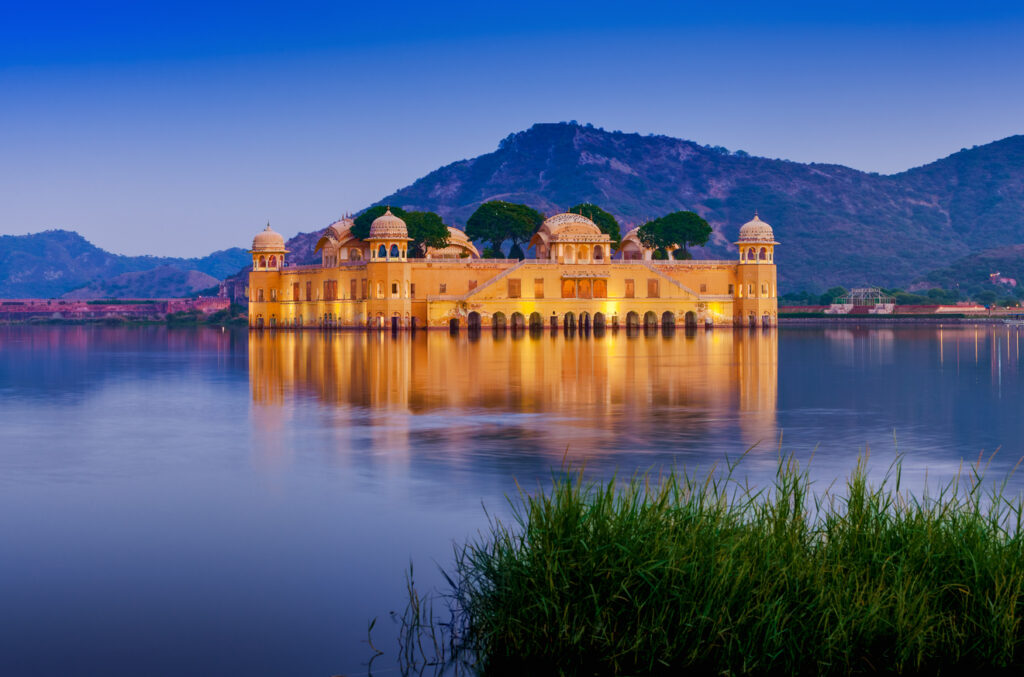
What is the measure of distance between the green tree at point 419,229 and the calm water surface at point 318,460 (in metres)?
44.6

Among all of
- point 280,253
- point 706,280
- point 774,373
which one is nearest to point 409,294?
point 280,253

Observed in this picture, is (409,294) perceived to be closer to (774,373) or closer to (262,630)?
(774,373)

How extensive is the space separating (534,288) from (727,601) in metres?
64.8

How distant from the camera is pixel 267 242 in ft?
268

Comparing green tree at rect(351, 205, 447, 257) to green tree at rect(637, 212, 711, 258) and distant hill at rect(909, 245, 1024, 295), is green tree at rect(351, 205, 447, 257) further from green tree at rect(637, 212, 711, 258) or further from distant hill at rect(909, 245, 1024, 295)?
distant hill at rect(909, 245, 1024, 295)

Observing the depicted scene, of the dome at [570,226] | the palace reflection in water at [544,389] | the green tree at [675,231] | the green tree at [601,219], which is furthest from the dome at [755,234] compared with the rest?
the palace reflection in water at [544,389]

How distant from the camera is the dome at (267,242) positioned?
267ft

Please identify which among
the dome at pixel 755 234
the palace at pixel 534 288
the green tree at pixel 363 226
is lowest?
the palace at pixel 534 288

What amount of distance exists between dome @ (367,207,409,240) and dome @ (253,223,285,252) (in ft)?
45.4

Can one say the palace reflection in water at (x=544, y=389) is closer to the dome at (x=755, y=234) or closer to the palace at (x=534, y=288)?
the palace at (x=534, y=288)

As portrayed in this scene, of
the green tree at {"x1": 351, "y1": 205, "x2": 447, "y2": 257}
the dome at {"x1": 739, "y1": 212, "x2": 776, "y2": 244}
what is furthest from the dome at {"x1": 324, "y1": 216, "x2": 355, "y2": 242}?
the dome at {"x1": 739, "y1": 212, "x2": 776, "y2": 244}

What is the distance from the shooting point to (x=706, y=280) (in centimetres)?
7838

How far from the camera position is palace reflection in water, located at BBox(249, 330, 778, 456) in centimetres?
1748

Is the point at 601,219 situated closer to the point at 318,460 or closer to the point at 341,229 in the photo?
the point at 341,229
